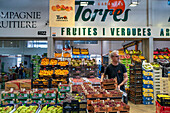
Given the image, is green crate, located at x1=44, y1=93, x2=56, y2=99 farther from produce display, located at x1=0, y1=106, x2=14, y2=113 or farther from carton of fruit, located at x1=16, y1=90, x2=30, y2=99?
produce display, located at x1=0, y1=106, x2=14, y2=113

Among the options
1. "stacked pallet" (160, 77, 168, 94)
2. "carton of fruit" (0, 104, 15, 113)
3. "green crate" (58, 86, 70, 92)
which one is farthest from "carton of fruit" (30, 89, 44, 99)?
"stacked pallet" (160, 77, 168, 94)

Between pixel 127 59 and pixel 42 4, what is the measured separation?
580 cm

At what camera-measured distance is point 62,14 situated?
19.2 ft

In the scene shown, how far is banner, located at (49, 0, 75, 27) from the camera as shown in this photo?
5781mm

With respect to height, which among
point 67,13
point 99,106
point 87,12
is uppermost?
point 87,12

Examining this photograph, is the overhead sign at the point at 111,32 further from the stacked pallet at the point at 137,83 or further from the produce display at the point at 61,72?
the produce display at the point at 61,72

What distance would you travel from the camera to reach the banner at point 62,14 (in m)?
5.78

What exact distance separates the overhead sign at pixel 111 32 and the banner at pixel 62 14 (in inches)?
133

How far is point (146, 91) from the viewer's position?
7406 millimetres

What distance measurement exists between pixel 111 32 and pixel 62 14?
13.8 ft

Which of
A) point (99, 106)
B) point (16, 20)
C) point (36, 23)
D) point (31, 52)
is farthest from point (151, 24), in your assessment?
point (31, 52)

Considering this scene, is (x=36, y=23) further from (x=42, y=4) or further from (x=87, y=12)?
(x=87, y=12)

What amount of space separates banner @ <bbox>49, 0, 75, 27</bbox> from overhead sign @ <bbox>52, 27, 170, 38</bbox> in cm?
337

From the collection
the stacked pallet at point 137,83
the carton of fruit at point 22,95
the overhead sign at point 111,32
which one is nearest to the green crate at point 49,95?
the carton of fruit at point 22,95
